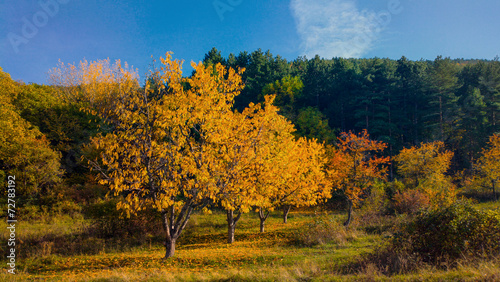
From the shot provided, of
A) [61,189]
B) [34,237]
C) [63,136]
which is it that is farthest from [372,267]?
[63,136]

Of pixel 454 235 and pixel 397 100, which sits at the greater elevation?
pixel 397 100

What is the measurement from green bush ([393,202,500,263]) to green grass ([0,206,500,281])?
3.48 ft

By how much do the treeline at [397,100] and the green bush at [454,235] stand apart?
38.5m

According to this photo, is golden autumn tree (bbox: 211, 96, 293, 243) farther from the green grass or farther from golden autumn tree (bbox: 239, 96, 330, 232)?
the green grass

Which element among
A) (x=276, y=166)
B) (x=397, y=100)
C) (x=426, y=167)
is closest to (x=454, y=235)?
(x=276, y=166)

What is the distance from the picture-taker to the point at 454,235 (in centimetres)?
873

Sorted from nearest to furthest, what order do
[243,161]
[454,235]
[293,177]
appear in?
[454,235], [243,161], [293,177]

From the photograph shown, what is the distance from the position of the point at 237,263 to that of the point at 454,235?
7949mm

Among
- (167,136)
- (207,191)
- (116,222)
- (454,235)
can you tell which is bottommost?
(116,222)

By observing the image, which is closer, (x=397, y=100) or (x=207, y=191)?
(x=207, y=191)

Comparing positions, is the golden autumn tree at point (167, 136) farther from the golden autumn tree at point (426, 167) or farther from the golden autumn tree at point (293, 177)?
the golden autumn tree at point (426, 167)

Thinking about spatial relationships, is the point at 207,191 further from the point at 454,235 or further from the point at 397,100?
the point at 397,100

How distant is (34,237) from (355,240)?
20.6 metres

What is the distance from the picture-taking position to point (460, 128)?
4797 centimetres
